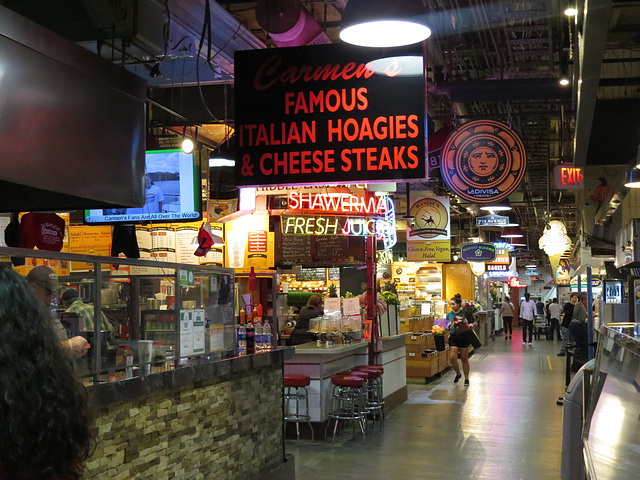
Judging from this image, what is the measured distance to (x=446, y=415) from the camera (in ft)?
36.4

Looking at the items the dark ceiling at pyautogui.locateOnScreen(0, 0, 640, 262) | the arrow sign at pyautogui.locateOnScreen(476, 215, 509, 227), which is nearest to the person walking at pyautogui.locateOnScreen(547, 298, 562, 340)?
the arrow sign at pyautogui.locateOnScreen(476, 215, 509, 227)

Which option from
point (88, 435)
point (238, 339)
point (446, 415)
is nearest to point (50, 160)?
point (88, 435)

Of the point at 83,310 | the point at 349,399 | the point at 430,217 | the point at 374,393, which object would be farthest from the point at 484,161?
the point at 430,217

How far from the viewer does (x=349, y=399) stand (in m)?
9.41

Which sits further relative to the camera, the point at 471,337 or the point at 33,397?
the point at 471,337

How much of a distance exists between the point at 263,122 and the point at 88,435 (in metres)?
4.54

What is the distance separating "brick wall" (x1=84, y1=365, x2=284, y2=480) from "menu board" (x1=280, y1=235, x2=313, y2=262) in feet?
21.9

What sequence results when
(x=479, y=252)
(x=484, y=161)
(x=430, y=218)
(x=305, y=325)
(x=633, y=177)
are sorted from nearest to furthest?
(x=633, y=177) → (x=484, y=161) → (x=305, y=325) → (x=430, y=218) → (x=479, y=252)

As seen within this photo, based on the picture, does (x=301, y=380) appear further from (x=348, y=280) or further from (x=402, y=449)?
(x=348, y=280)

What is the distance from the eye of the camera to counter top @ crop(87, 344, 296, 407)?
13.5ft

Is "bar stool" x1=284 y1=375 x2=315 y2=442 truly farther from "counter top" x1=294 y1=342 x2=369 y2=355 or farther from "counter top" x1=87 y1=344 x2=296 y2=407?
"counter top" x1=87 y1=344 x2=296 y2=407

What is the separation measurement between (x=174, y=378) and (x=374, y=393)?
6.15 meters

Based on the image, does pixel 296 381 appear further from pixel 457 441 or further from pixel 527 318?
pixel 527 318

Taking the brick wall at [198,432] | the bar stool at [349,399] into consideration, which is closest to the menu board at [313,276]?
the bar stool at [349,399]
